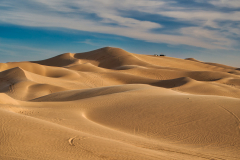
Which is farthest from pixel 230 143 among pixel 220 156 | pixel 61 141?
pixel 61 141

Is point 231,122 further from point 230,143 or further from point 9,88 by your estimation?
point 9,88

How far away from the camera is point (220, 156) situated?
7137mm

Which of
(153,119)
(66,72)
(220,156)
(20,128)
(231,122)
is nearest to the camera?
(20,128)

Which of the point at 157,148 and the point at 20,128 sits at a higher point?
the point at 20,128

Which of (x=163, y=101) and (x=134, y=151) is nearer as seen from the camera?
(x=134, y=151)

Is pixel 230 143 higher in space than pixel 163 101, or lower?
lower

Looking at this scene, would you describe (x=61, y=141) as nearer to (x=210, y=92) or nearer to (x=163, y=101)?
(x=163, y=101)

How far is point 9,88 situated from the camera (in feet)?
84.9

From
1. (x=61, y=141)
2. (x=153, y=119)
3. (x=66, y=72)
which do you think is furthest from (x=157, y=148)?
(x=66, y=72)

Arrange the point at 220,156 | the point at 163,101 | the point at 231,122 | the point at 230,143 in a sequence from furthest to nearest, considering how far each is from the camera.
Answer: the point at 163,101, the point at 231,122, the point at 230,143, the point at 220,156

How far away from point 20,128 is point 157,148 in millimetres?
4081

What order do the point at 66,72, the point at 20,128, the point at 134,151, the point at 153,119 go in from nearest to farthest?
the point at 134,151 → the point at 20,128 → the point at 153,119 → the point at 66,72

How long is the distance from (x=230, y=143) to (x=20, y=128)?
707 cm

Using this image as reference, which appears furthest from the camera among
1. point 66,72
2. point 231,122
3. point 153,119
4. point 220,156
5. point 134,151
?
point 66,72
